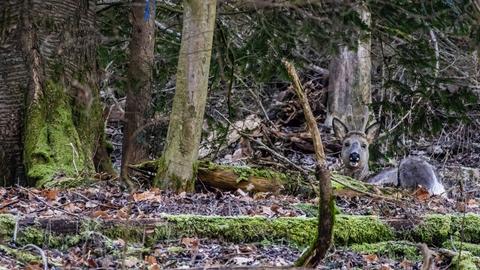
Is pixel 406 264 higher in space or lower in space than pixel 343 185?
lower

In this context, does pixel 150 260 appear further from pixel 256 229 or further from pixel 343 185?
pixel 343 185

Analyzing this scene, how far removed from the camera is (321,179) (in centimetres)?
382

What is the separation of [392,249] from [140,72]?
172 inches

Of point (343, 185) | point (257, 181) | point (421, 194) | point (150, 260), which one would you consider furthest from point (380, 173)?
point (150, 260)

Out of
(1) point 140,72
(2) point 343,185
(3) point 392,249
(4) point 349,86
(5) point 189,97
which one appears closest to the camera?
(3) point 392,249

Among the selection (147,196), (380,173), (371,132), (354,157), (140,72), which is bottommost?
(147,196)

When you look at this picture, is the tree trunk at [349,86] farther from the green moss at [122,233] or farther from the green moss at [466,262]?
the green moss at [122,233]

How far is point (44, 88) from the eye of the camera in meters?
8.37

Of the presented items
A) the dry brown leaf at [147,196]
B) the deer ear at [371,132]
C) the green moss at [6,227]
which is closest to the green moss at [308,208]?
the dry brown leaf at [147,196]

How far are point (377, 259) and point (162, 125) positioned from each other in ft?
15.7

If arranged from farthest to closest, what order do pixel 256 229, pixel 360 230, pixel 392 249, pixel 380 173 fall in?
pixel 380 173 < pixel 360 230 < pixel 392 249 < pixel 256 229

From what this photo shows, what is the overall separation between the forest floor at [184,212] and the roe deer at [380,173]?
5.13 feet

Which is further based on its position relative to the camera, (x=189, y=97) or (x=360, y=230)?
(x=189, y=97)

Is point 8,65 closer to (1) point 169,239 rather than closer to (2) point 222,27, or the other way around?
(2) point 222,27
